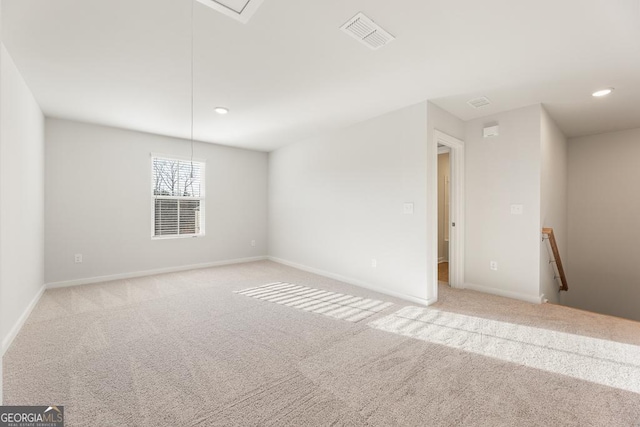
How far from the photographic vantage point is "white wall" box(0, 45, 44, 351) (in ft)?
7.84

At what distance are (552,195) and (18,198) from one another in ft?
21.2

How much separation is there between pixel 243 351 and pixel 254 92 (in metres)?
2.67

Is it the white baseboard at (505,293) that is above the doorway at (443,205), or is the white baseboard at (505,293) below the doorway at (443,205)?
below

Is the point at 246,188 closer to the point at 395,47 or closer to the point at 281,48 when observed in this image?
the point at 281,48

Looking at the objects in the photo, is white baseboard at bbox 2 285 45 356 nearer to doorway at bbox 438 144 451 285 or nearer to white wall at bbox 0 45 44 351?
white wall at bbox 0 45 44 351

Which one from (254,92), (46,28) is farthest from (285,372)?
(46,28)

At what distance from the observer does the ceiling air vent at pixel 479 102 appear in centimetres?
334

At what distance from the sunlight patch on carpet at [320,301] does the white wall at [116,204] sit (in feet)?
6.68

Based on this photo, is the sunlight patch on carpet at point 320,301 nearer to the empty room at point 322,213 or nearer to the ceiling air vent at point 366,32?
the empty room at point 322,213

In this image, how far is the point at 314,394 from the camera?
1.82m

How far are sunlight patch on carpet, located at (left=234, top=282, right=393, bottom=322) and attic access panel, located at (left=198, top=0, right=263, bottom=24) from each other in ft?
9.30

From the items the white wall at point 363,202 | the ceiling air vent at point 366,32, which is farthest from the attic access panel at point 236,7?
the white wall at point 363,202

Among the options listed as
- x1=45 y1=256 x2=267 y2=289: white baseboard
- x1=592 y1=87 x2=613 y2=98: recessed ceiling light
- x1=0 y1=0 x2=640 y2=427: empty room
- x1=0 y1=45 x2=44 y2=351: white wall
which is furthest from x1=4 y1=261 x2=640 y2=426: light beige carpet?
x1=592 y1=87 x2=613 y2=98: recessed ceiling light

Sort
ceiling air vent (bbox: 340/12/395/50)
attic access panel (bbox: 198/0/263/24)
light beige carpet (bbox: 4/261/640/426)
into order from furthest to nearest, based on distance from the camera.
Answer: ceiling air vent (bbox: 340/12/395/50)
attic access panel (bbox: 198/0/263/24)
light beige carpet (bbox: 4/261/640/426)
